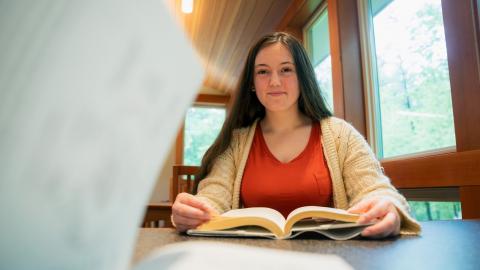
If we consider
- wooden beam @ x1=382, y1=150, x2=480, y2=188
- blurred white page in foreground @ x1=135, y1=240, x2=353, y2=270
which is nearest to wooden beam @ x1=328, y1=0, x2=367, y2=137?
wooden beam @ x1=382, y1=150, x2=480, y2=188

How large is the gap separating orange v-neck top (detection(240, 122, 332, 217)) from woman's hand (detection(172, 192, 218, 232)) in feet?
1.29

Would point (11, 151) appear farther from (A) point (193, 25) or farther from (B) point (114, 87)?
(A) point (193, 25)

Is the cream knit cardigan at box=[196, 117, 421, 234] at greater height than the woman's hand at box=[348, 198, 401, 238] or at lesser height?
greater

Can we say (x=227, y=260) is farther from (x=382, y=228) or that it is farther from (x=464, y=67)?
(x=464, y=67)

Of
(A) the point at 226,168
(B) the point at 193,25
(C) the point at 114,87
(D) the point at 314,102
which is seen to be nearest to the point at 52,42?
(C) the point at 114,87

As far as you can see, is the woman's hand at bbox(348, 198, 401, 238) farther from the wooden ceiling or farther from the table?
the wooden ceiling

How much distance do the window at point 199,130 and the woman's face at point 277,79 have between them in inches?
Result: 145

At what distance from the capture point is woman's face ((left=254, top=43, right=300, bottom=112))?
1.05 meters

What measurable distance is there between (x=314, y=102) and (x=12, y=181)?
1.02 m

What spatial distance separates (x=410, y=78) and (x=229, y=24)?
1802 millimetres

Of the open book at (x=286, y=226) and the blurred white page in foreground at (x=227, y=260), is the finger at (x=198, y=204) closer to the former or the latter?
the open book at (x=286, y=226)

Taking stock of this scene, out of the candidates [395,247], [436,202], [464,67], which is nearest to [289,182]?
[395,247]

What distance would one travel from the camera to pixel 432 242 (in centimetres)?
46

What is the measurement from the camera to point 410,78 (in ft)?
5.18
